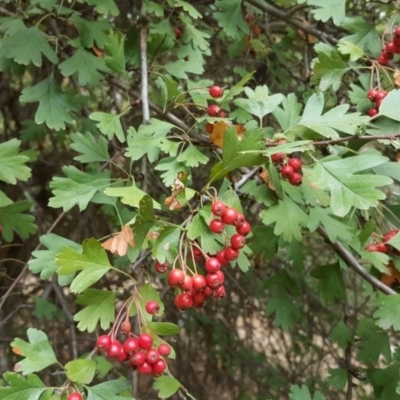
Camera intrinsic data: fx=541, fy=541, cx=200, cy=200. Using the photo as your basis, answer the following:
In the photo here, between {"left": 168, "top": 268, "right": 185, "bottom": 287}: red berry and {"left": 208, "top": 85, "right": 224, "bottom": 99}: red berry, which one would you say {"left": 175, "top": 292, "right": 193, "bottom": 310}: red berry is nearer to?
{"left": 168, "top": 268, "right": 185, "bottom": 287}: red berry

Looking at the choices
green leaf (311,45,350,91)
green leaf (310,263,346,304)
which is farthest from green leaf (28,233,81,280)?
green leaf (311,45,350,91)

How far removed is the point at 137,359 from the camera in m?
1.09

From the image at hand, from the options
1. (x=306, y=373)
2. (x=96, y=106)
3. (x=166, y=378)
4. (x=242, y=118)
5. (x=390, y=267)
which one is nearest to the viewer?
(x=166, y=378)

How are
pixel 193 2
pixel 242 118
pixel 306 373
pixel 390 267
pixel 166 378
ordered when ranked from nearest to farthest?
1. pixel 166 378
2. pixel 390 267
3. pixel 242 118
4. pixel 193 2
5. pixel 306 373

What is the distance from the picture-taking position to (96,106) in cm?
294

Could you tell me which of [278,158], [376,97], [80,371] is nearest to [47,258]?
[80,371]

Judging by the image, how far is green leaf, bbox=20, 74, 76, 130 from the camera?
5.38 ft

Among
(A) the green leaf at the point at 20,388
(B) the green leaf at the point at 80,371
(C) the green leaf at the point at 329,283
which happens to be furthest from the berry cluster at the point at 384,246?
(A) the green leaf at the point at 20,388

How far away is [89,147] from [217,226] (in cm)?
58

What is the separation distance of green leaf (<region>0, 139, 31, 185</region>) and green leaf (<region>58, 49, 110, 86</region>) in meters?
0.28

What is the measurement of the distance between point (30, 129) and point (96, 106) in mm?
593

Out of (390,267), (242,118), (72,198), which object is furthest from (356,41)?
(72,198)

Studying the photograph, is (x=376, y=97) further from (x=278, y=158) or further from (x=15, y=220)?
(x=15, y=220)

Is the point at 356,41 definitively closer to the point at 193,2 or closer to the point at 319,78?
the point at 319,78
